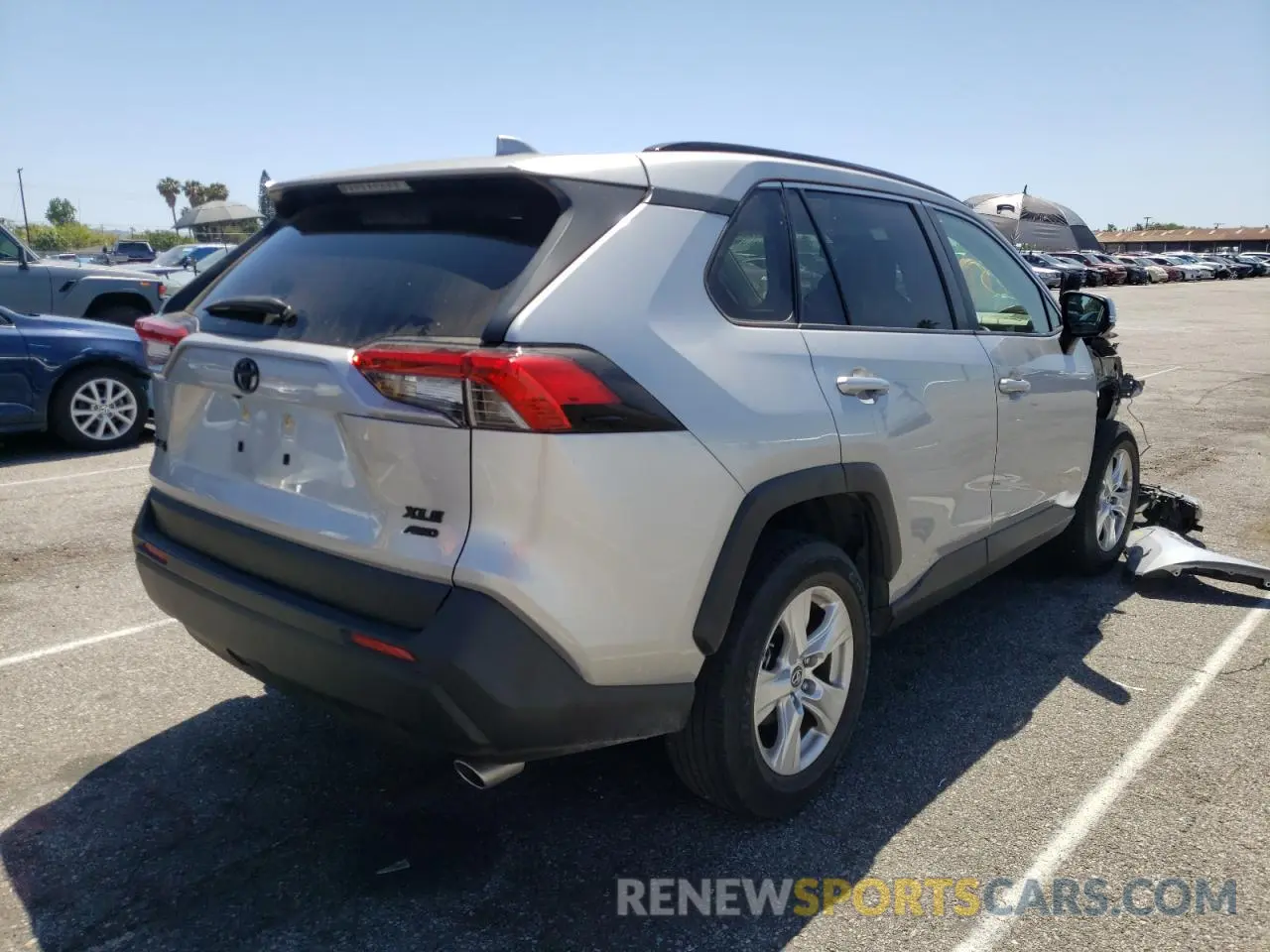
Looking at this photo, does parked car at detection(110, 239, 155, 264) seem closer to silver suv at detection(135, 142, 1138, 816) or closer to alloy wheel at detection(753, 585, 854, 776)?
silver suv at detection(135, 142, 1138, 816)

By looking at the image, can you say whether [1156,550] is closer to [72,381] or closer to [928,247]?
[928,247]

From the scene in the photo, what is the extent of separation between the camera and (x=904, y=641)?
14.6 ft

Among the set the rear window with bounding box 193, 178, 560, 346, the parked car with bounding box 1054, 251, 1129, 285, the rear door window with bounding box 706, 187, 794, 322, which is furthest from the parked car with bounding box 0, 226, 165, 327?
the parked car with bounding box 1054, 251, 1129, 285

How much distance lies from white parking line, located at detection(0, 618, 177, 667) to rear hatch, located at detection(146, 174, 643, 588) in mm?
1628

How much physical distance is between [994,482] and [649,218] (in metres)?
2.01

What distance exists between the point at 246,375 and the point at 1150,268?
6011 cm

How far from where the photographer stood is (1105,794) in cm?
321

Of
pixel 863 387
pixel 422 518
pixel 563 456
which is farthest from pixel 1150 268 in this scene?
pixel 422 518

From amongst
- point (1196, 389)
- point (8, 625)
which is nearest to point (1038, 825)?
point (8, 625)

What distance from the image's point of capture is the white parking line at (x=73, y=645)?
161 inches

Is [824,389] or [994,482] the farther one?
[994,482]

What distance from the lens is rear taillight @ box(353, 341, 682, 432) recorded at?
87.0 inches

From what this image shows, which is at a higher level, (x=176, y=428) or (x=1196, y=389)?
(x=176, y=428)

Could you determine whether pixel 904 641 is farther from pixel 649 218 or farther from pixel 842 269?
pixel 649 218
